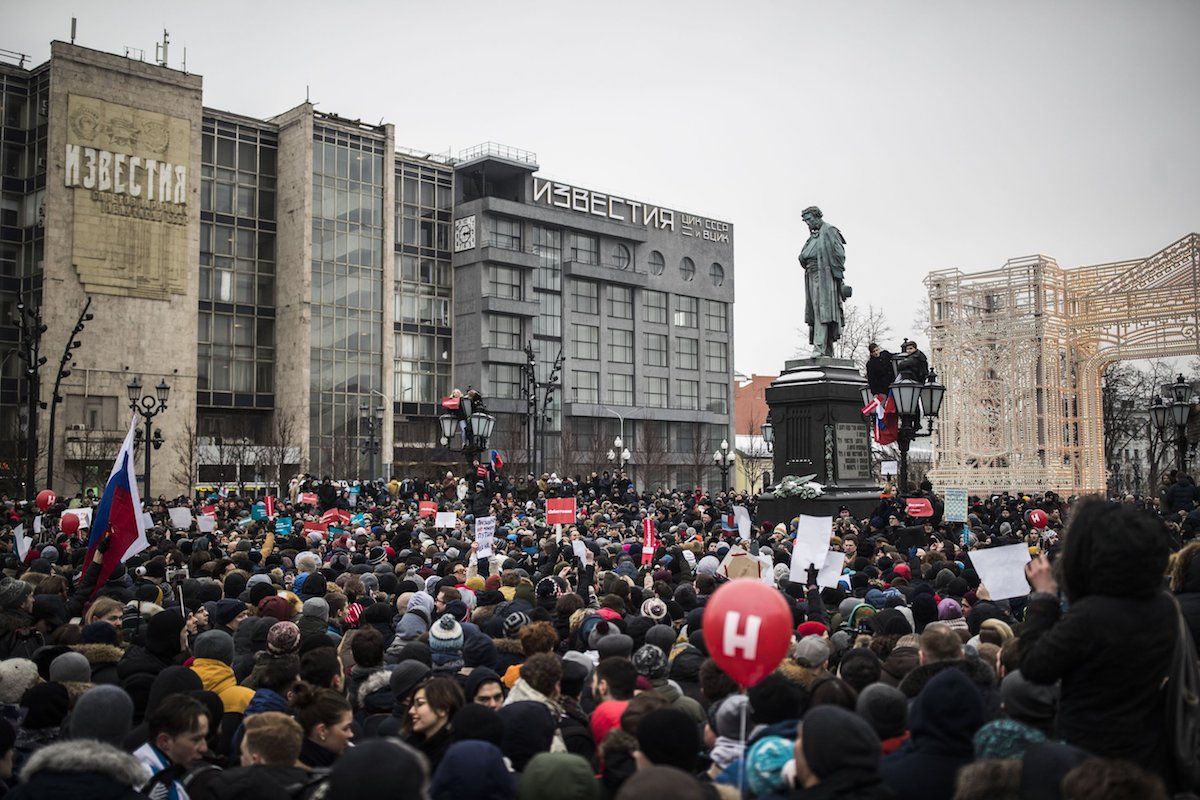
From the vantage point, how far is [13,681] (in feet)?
22.7

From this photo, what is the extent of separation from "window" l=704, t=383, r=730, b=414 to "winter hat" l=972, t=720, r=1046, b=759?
103017 millimetres

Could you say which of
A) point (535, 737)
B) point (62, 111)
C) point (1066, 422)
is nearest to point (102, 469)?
point (62, 111)

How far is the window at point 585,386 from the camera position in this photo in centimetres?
9644

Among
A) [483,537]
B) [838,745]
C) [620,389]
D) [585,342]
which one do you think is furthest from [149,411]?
[620,389]

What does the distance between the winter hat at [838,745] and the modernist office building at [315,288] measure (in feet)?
184

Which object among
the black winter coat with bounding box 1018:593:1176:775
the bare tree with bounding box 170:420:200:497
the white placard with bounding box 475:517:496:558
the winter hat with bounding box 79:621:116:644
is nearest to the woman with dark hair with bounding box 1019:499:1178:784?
the black winter coat with bounding box 1018:593:1176:775

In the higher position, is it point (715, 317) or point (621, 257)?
point (621, 257)

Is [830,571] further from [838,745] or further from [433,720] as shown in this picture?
[838,745]

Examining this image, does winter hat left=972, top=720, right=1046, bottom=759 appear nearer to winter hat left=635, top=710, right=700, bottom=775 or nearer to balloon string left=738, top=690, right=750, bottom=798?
balloon string left=738, top=690, right=750, bottom=798

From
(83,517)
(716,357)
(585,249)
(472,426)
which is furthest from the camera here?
(716,357)

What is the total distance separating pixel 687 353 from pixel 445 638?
9938 centimetres

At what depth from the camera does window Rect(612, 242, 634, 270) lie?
101500 mm

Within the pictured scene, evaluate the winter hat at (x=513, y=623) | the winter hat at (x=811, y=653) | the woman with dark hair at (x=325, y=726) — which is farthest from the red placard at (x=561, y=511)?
the woman with dark hair at (x=325, y=726)

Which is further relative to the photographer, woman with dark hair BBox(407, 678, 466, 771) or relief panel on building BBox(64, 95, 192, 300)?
relief panel on building BBox(64, 95, 192, 300)
